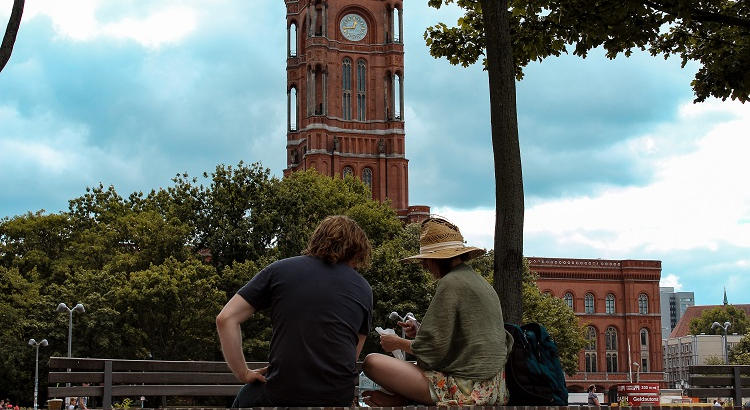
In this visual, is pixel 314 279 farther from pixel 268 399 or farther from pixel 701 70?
pixel 701 70

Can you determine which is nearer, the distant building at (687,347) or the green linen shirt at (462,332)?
the green linen shirt at (462,332)

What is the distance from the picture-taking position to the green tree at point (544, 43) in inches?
349

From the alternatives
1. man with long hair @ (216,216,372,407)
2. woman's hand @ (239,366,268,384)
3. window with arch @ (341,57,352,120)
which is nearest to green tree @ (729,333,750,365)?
window with arch @ (341,57,352,120)

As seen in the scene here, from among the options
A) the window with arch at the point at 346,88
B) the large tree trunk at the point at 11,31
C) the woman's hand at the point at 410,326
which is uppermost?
the window with arch at the point at 346,88

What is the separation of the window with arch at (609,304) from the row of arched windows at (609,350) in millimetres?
1421

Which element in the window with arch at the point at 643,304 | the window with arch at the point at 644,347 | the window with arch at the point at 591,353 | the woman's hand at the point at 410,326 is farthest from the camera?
the window with arch at the point at 643,304

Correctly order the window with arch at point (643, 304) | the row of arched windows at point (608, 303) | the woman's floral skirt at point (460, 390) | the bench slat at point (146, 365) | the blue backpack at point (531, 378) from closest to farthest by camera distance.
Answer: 1. the woman's floral skirt at point (460, 390)
2. the blue backpack at point (531, 378)
3. the bench slat at point (146, 365)
4. the row of arched windows at point (608, 303)
5. the window with arch at point (643, 304)

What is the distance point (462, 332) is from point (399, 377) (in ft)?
1.37

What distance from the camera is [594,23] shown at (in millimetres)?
11320

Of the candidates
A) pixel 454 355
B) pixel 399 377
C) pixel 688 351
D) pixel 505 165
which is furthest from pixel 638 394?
pixel 688 351

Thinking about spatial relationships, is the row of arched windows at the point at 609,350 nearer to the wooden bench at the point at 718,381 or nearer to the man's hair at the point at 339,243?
the wooden bench at the point at 718,381

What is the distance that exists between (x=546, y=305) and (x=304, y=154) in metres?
31.5

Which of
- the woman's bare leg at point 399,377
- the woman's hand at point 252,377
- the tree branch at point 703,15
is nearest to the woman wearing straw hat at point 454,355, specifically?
the woman's bare leg at point 399,377

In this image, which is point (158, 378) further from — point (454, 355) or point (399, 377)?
point (454, 355)
